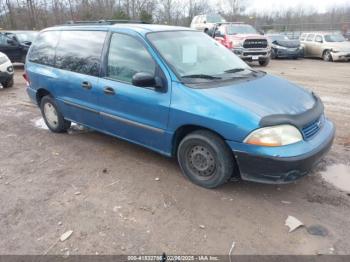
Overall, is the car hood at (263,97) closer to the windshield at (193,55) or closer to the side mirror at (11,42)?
the windshield at (193,55)

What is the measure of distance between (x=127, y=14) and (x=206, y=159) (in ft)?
109

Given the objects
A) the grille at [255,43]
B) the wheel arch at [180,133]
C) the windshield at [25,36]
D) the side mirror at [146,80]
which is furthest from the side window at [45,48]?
the grille at [255,43]

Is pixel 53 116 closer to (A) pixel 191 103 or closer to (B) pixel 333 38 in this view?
(A) pixel 191 103

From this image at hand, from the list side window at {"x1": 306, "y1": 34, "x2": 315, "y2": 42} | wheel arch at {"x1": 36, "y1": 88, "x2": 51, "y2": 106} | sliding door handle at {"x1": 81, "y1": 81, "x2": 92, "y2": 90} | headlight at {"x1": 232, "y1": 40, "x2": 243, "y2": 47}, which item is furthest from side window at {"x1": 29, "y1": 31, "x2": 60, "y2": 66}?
side window at {"x1": 306, "y1": 34, "x2": 315, "y2": 42}

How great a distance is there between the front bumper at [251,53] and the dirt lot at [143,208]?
438 inches

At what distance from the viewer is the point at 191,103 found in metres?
3.78

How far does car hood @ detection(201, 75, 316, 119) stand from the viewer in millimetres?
3551

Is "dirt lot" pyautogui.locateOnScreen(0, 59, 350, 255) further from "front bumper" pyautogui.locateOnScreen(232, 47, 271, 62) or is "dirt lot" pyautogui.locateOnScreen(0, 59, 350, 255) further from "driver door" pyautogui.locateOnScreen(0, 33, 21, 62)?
"driver door" pyautogui.locateOnScreen(0, 33, 21, 62)

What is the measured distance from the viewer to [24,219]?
11.6ft

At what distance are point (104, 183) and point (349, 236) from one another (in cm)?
264

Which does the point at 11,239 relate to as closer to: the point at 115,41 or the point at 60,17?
the point at 115,41

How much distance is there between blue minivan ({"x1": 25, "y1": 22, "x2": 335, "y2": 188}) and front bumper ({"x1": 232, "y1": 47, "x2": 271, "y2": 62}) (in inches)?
445

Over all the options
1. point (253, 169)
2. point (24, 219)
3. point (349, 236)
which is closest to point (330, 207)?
point (349, 236)

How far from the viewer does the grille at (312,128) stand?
11.8 feet
